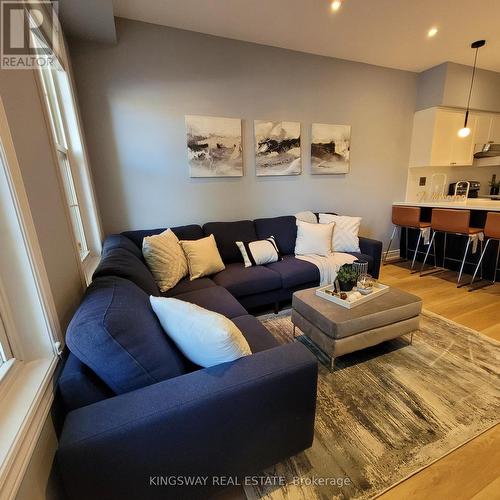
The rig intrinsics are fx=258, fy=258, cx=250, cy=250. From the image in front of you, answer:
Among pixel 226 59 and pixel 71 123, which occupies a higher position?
pixel 226 59

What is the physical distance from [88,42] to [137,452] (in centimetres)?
317

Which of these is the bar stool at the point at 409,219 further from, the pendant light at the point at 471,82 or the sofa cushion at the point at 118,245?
the sofa cushion at the point at 118,245

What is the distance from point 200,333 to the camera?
103 cm

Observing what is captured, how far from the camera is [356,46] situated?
9.84 feet

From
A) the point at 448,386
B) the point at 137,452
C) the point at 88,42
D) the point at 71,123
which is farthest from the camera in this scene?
the point at 88,42

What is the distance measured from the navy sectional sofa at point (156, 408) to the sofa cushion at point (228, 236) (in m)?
1.64

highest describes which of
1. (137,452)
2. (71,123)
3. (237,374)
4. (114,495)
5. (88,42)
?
(88,42)

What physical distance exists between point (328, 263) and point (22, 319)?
97.2 inches

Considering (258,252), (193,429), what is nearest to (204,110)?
(258,252)

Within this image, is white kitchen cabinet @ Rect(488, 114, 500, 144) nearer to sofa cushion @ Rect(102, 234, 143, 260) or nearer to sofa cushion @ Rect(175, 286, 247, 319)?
sofa cushion @ Rect(175, 286, 247, 319)

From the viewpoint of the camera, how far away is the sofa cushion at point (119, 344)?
890 millimetres

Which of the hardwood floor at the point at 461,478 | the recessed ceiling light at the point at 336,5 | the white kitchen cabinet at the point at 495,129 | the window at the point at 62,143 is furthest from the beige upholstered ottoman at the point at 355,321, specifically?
the white kitchen cabinet at the point at 495,129

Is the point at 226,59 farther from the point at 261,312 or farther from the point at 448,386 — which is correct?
the point at 448,386

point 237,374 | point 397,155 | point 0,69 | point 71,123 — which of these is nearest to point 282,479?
point 237,374
